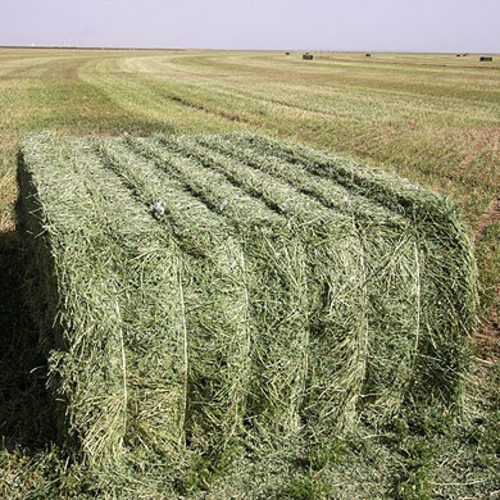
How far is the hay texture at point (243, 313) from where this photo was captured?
12.9 feet

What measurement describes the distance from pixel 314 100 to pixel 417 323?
80.0 feet

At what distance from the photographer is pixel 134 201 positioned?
493cm

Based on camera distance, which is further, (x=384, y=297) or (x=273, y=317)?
(x=384, y=297)

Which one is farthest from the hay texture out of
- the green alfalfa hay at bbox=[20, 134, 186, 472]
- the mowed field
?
the mowed field

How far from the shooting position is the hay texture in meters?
3.94

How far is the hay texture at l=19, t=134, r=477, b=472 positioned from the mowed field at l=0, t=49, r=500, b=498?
420mm

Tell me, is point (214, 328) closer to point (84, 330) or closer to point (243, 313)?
point (243, 313)

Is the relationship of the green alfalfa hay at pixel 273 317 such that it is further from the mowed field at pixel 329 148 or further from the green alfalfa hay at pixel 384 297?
the mowed field at pixel 329 148

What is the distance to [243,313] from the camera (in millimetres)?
4164

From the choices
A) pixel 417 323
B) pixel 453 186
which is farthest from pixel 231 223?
pixel 453 186

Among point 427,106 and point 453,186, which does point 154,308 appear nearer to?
point 453,186

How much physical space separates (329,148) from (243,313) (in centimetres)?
1305

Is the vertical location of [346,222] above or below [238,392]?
above

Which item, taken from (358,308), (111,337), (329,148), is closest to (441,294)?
(358,308)
